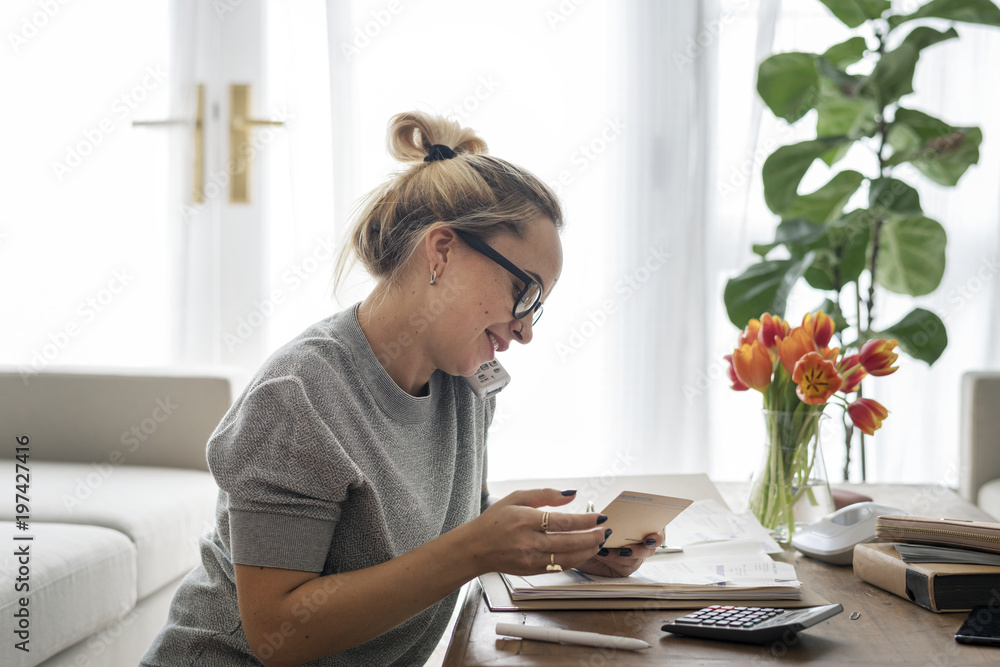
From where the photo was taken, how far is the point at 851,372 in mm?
1154

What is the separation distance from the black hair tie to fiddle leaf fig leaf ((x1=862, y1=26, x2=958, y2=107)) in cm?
153

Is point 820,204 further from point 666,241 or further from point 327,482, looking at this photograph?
point 327,482

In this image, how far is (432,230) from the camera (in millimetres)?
1028

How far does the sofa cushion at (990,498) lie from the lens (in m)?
1.89

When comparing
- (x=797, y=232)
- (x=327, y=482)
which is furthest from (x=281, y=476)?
(x=797, y=232)

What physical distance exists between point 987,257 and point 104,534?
2784mm

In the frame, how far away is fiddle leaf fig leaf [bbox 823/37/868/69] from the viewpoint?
2.29 metres

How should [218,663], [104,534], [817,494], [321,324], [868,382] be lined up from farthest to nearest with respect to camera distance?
[868,382] → [104,534] → [817,494] → [321,324] → [218,663]

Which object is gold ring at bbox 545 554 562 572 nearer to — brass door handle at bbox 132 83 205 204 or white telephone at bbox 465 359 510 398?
white telephone at bbox 465 359 510 398

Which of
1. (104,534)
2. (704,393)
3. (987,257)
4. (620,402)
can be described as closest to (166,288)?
(104,534)

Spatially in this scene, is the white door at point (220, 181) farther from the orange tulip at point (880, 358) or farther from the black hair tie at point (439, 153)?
the orange tulip at point (880, 358)

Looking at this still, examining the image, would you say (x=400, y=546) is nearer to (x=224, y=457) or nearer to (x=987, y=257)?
(x=224, y=457)

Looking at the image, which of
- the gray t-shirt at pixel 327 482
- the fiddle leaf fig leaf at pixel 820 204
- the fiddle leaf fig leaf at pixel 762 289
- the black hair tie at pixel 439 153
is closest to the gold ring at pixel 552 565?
the gray t-shirt at pixel 327 482

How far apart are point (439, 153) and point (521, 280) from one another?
0.24m
